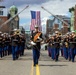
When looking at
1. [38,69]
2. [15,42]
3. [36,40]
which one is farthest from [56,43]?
[38,69]

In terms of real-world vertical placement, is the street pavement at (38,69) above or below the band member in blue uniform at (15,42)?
below

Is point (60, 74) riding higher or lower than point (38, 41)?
lower

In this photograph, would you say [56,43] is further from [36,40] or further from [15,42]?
[36,40]

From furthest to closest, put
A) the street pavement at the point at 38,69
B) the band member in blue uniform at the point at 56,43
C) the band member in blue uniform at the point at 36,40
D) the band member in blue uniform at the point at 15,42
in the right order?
the band member in blue uniform at the point at 15,42 < the band member in blue uniform at the point at 56,43 < the band member in blue uniform at the point at 36,40 < the street pavement at the point at 38,69

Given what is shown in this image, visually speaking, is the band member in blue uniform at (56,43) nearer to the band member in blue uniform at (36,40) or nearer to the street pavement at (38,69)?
the street pavement at (38,69)

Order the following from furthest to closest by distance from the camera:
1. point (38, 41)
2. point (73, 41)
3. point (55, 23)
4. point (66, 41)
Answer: point (55, 23) → point (66, 41) → point (73, 41) → point (38, 41)

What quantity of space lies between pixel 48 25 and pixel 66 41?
13314 cm

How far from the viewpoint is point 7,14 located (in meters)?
147

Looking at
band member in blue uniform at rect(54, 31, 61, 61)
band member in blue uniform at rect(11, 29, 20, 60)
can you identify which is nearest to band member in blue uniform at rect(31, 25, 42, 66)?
band member in blue uniform at rect(54, 31, 61, 61)

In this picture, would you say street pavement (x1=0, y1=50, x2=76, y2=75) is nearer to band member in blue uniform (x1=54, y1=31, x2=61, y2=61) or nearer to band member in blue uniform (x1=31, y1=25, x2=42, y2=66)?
band member in blue uniform (x1=31, y1=25, x2=42, y2=66)

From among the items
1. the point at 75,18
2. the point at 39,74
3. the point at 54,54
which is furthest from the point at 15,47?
the point at 75,18

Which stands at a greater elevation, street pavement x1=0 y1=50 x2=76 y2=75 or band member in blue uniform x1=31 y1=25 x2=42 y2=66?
band member in blue uniform x1=31 y1=25 x2=42 y2=66

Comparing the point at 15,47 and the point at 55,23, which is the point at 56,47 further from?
the point at 55,23

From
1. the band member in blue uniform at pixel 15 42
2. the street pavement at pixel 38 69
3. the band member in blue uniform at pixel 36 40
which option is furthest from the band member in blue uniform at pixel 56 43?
the band member in blue uniform at pixel 36 40
